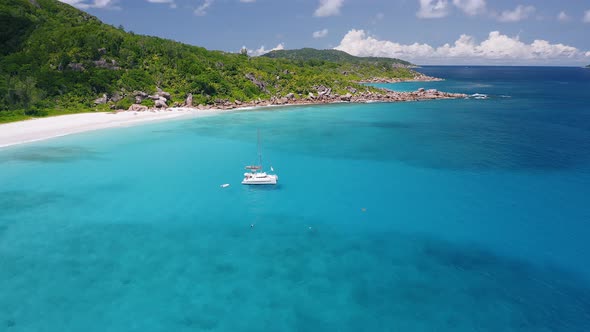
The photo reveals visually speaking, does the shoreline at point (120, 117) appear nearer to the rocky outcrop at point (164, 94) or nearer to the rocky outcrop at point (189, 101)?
the rocky outcrop at point (189, 101)

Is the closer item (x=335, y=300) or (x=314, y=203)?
(x=335, y=300)

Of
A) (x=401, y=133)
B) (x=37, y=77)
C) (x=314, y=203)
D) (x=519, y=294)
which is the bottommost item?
(x=519, y=294)

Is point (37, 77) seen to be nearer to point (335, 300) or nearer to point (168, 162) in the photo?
point (168, 162)

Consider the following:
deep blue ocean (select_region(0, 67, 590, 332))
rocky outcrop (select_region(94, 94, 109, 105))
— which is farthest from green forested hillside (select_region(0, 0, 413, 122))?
deep blue ocean (select_region(0, 67, 590, 332))

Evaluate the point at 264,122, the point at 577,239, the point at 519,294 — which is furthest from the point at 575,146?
the point at 264,122

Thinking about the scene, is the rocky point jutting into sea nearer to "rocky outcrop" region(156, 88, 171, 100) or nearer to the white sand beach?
"rocky outcrop" region(156, 88, 171, 100)

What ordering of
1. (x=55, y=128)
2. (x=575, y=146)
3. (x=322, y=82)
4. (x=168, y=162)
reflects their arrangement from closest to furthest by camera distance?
(x=168, y=162) < (x=575, y=146) < (x=55, y=128) < (x=322, y=82)

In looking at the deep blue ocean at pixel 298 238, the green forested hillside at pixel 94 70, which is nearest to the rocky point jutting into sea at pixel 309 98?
the green forested hillside at pixel 94 70
